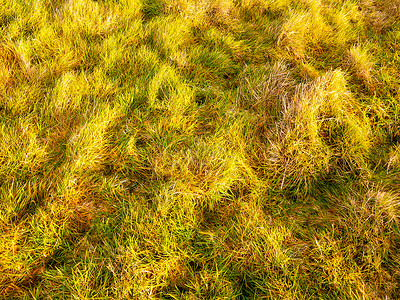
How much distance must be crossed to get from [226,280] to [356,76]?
8.16ft

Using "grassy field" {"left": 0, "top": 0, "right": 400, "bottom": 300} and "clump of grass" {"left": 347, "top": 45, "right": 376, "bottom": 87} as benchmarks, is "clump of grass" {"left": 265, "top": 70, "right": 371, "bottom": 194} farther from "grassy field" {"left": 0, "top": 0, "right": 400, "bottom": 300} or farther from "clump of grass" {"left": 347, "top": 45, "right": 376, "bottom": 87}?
"clump of grass" {"left": 347, "top": 45, "right": 376, "bottom": 87}

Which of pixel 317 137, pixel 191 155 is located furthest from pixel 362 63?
pixel 191 155

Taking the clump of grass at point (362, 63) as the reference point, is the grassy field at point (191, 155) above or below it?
below

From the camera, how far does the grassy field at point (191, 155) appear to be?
1.63m

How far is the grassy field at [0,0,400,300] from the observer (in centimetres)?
163

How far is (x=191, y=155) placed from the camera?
2.06 m

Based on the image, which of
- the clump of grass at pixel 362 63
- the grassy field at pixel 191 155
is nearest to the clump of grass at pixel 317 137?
the grassy field at pixel 191 155

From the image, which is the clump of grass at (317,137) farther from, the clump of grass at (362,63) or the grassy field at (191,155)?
the clump of grass at (362,63)

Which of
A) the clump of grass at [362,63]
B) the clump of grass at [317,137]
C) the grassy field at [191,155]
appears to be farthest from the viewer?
the clump of grass at [362,63]

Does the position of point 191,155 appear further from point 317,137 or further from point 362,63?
point 362,63

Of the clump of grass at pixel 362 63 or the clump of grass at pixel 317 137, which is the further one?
the clump of grass at pixel 362 63

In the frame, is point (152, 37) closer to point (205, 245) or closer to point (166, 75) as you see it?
point (166, 75)

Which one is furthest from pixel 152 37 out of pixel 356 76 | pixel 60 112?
pixel 356 76

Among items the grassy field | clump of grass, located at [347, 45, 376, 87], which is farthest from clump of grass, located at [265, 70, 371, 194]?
clump of grass, located at [347, 45, 376, 87]
